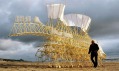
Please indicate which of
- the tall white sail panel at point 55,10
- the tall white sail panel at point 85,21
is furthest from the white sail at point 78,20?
the tall white sail panel at point 55,10

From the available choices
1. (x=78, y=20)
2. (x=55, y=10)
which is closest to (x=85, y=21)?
(x=78, y=20)


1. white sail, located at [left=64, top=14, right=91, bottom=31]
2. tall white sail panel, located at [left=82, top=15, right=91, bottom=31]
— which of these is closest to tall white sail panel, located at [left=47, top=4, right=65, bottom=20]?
white sail, located at [left=64, top=14, right=91, bottom=31]

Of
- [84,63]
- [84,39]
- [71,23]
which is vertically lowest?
[84,63]

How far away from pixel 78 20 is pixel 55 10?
18.4 feet

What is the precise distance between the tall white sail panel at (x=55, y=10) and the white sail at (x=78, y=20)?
118 inches

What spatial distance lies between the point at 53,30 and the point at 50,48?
60.4 inches

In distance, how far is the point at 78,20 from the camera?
3606 cm

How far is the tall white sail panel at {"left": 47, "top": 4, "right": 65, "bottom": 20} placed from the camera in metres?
29.7

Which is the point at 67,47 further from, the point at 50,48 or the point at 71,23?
the point at 71,23

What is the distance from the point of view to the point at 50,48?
1024 inches

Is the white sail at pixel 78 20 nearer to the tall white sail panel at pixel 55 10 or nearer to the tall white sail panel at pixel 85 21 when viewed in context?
the tall white sail panel at pixel 85 21

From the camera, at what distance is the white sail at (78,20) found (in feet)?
115

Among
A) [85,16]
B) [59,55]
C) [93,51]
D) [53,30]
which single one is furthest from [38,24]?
[85,16]

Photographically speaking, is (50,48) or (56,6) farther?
(56,6)
